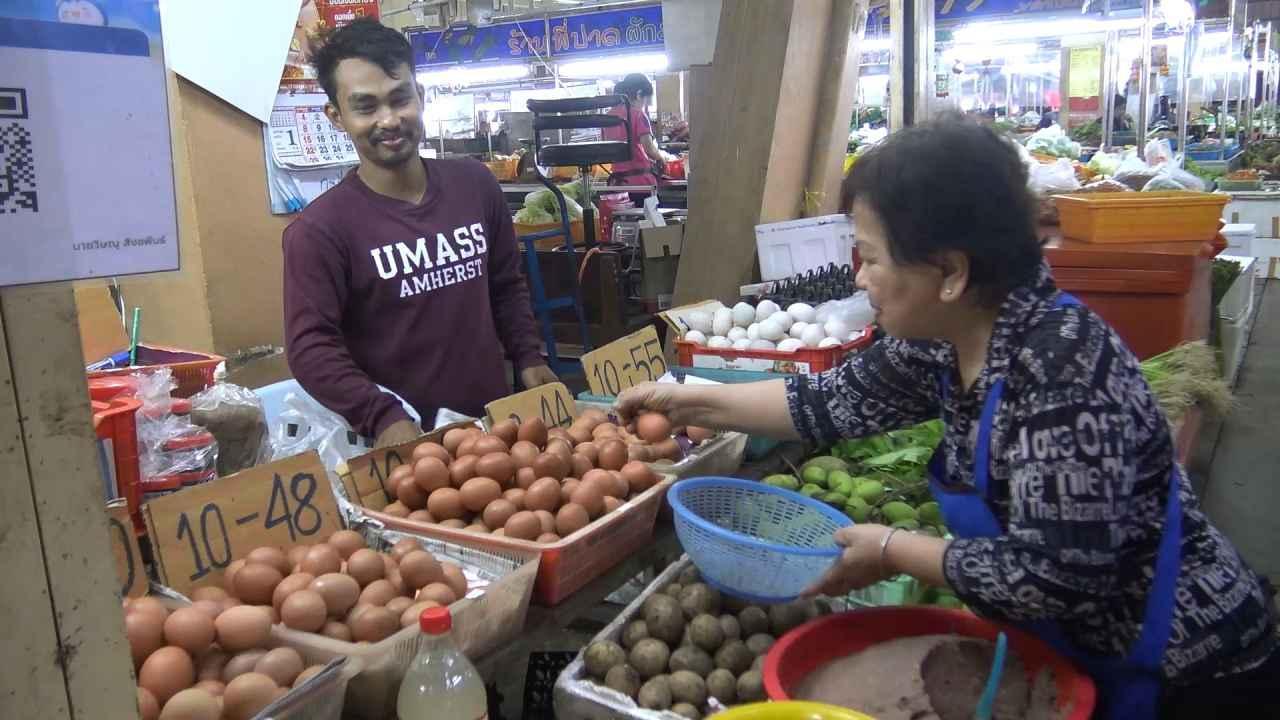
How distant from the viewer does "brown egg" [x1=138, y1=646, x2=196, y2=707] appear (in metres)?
1.28

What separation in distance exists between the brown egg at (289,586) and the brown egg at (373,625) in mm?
118

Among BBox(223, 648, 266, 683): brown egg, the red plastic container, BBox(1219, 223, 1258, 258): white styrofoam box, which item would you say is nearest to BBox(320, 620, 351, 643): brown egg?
BBox(223, 648, 266, 683): brown egg

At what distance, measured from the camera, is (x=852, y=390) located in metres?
2.03

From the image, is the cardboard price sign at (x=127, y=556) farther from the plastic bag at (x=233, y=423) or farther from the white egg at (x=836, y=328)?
the white egg at (x=836, y=328)

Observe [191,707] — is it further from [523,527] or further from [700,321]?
[700,321]

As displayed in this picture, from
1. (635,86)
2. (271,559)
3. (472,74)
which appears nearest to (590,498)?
(271,559)

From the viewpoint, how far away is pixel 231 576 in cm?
163

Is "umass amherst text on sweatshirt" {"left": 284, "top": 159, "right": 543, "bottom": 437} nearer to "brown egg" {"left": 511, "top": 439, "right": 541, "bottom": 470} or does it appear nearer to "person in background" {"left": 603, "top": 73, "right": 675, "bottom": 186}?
"brown egg" {"left": 511, "top": 439, "right": 541, "bottom": 470}

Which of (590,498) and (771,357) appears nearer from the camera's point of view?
(590,498)

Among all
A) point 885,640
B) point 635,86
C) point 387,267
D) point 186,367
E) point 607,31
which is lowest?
point 885,640

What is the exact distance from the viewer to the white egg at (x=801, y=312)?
362 centimetres

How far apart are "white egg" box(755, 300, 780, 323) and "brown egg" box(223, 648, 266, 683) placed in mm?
2619

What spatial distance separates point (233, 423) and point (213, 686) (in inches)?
51.7

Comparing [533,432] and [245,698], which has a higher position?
[533,432]
